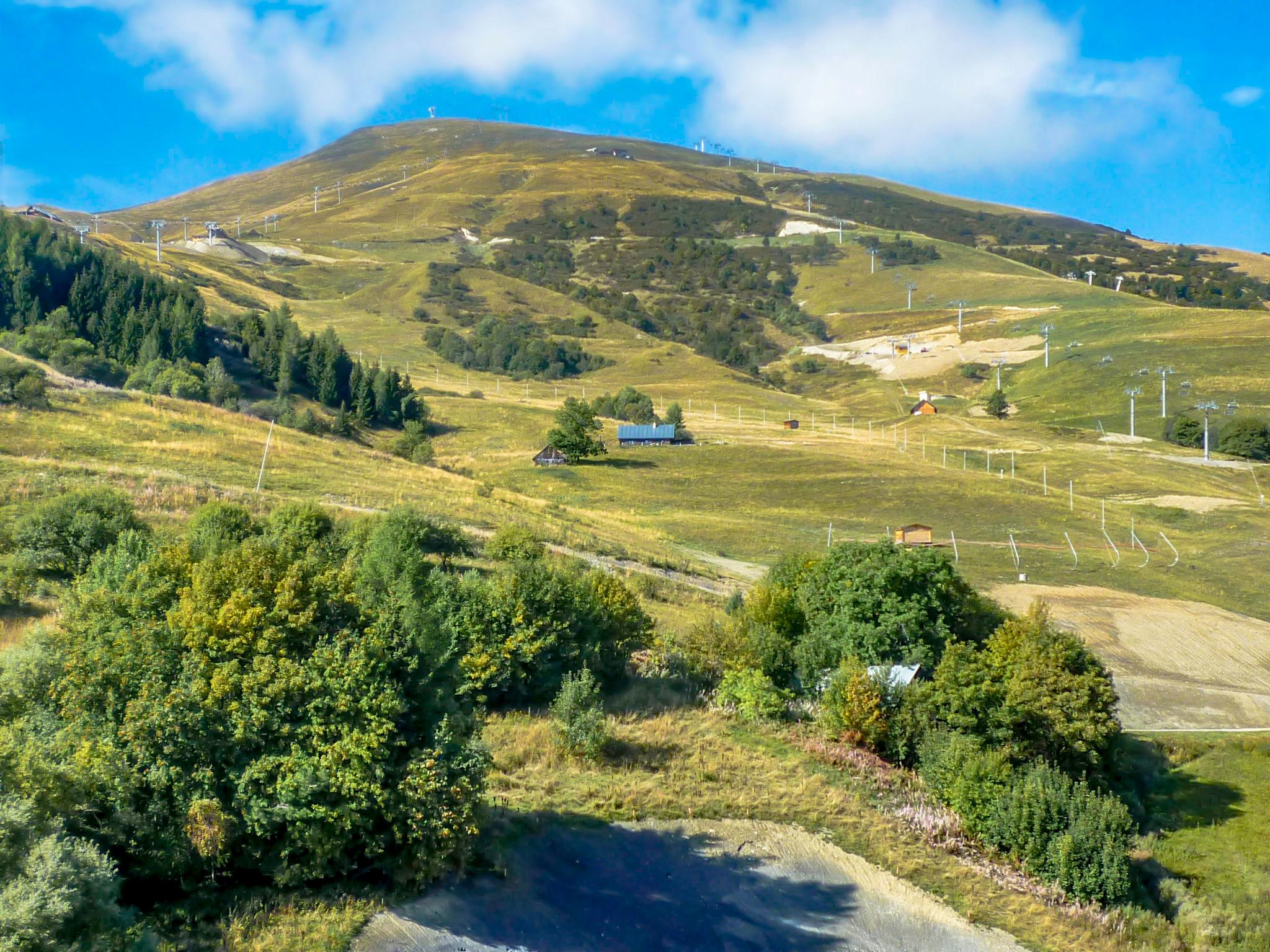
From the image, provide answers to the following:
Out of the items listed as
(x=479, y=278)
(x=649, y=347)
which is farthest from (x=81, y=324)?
(x=479, y=278)

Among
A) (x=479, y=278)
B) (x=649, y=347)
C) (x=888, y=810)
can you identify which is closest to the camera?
(x=888, y=810)

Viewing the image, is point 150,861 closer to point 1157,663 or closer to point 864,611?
point 864,611

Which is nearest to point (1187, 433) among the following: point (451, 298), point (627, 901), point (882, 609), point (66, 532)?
point (882, 609)

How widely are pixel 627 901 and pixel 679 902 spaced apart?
0.79 meters

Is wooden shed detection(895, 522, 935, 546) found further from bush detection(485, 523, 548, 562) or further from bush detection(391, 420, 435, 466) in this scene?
bush detection(485, 523, 548, 562)

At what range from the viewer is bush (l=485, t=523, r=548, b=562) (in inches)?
1252

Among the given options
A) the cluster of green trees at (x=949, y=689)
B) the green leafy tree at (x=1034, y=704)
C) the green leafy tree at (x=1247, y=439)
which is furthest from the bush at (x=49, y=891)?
the green leafy tree at (x=1247, y=439)

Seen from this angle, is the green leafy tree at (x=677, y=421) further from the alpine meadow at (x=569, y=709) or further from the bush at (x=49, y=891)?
the bush at (x=49, y=891)

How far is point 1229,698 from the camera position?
111ft

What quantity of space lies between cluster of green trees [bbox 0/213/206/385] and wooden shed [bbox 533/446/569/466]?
82.2 feet

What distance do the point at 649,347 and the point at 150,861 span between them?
496 feet

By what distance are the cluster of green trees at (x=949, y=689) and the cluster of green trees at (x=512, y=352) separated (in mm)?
114983

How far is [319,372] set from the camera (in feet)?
258

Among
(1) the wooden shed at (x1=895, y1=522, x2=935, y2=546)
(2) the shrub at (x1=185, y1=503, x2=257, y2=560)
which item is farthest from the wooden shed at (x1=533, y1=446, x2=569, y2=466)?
(2) the shrub at (x1=185, y1=503, x2=257, y2=560)
